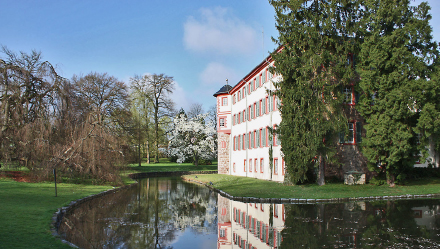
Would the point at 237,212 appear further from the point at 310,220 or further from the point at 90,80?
the point at 90,80

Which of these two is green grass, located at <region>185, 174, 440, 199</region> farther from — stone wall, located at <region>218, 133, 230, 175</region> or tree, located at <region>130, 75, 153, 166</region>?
tree, located at <region>130, 75, 153, 166</region>

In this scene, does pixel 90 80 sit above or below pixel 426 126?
above

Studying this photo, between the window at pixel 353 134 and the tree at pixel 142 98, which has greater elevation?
the tree at pixel 142 98

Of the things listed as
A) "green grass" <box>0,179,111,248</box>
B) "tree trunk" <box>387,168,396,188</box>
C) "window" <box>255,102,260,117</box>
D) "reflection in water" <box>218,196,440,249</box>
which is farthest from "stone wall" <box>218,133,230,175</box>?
"reflection in water" <box>218,196,440,249</box>

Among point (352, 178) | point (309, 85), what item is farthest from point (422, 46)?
point (352, 178)

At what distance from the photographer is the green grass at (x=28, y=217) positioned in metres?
8.71

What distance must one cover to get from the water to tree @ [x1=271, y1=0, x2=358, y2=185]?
22.6ft

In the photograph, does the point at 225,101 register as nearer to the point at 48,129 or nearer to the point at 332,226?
the point at 48,129

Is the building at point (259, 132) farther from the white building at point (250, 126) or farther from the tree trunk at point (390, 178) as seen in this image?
the tree trunk at point (390, 178)

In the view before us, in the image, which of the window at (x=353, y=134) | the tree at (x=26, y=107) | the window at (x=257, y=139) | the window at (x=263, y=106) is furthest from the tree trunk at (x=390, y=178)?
the tree at (x=26, y=107)

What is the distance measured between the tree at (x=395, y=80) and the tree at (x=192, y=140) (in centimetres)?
3990

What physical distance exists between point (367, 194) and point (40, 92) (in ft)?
72.7

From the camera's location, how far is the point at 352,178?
24.9 meters

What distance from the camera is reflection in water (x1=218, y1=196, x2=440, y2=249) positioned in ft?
29.8
